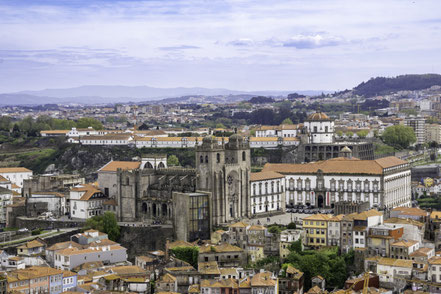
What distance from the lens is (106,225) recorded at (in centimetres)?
7156

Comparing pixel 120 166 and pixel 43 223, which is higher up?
pixel 120 166

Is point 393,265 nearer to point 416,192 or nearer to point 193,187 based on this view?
point 193,187

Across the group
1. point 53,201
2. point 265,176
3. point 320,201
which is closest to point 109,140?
point 53,201

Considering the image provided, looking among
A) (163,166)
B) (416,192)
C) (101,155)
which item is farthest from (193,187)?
(101,155)

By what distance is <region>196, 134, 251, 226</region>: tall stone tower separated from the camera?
69.9m

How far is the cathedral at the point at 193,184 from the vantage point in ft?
230

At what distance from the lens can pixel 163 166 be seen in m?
78.8

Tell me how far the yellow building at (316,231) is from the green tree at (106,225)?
704 inches

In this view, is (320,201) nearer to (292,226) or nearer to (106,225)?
(292,226)

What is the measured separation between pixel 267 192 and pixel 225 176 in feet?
22.9

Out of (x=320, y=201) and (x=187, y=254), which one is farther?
(x=320, y=201)

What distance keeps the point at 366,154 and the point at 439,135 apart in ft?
154

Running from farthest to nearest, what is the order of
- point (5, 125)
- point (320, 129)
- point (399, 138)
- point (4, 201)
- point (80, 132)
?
point (5, 125)
point (80, 132)
point (399, 138)
point (320, 129)
point (4, 201)

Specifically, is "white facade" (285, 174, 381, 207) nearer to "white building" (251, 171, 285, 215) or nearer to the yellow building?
"white building" (251, 171, 285, 215)
